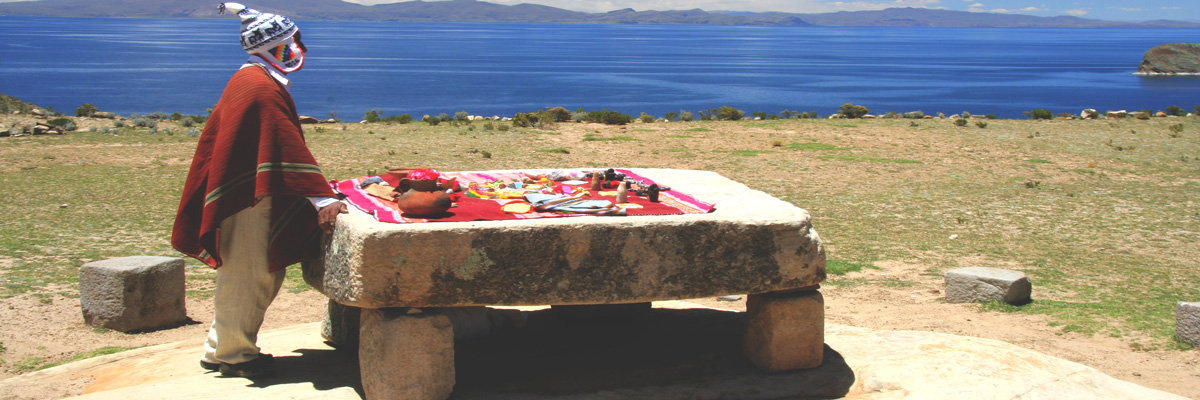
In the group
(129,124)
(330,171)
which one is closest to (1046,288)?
(330,171)

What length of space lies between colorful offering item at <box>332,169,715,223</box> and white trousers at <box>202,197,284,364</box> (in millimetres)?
584

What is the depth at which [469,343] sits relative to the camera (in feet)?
20.8

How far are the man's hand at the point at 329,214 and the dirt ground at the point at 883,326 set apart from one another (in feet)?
6.35

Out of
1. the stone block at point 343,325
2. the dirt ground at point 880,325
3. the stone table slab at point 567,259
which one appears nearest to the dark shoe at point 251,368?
the stone table slab at point 567,259

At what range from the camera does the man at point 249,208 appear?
16.9 ft

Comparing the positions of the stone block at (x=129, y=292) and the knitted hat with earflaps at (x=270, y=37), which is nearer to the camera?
the knitted hat with earflaps at (x=270, y=37)

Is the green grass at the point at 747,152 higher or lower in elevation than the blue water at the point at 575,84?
higher

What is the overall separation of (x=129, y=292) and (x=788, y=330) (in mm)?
4854

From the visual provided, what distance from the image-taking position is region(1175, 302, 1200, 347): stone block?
251 inches

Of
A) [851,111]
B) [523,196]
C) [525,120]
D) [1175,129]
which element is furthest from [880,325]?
[851,111]

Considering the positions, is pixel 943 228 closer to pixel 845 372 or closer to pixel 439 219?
pixel 845 372

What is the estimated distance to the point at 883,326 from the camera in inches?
285

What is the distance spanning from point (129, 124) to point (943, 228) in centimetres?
1978

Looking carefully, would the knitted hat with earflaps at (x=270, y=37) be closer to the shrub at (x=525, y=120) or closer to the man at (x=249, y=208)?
the man at (x=249, y=208)
